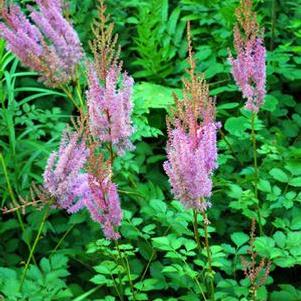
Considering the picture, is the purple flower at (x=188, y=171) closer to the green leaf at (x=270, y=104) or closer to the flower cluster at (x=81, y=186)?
the flower cluster at (x=81, y=186)

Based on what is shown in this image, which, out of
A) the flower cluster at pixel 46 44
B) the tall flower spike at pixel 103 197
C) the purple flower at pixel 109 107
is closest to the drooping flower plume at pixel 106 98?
the purple flower at pixel 109 107

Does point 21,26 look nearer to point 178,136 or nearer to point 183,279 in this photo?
point 178,136

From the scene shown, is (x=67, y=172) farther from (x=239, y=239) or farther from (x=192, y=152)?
(x=239, y=239)

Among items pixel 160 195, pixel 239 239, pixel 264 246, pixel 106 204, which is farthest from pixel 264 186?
pixel 106 204

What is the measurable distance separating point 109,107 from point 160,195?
2.98 ft

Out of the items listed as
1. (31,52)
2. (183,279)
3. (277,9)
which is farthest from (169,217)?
(277,9)

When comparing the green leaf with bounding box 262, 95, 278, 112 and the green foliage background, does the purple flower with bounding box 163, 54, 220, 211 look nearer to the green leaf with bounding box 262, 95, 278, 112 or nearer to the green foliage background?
the green foliage background

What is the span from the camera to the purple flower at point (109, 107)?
6.88ft

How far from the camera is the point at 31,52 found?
101 inches

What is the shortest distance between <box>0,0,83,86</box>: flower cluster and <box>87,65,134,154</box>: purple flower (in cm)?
51

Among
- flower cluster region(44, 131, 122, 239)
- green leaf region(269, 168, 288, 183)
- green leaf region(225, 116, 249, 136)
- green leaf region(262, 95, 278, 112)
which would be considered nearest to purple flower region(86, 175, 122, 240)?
flower cluster region(44, 131, 122, 239)

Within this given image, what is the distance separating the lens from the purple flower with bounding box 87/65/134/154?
2.10 metres

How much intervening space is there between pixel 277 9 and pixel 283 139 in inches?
65.7

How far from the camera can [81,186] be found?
6.86 ft
